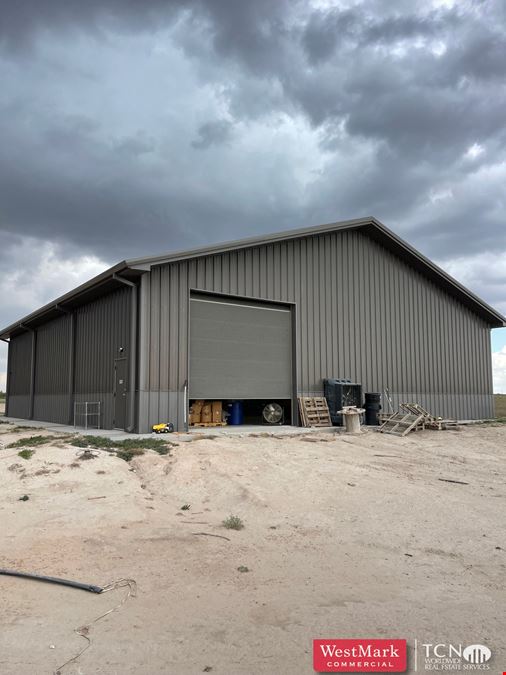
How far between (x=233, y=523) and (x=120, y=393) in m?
9.27

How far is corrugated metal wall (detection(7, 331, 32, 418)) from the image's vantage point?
976 inches

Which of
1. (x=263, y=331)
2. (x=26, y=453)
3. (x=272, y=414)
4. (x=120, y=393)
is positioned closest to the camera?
(x=26, y=453)

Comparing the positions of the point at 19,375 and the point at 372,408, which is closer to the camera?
the point at 372,408

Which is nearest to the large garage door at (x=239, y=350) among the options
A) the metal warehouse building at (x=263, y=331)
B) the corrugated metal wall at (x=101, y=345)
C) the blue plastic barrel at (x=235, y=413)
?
the metal warehouse building at (x=263, y=331)

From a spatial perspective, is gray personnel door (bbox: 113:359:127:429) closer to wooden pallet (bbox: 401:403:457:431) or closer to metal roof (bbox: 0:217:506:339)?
metal roof (bbox: 0:217:506:339)

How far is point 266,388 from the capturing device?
17062 millimetres

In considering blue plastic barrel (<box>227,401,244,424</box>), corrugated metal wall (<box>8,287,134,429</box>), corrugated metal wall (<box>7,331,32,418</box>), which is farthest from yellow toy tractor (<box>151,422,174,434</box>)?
corrugated metal wall (<box>7,331,32,418</box>)

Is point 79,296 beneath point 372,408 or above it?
above

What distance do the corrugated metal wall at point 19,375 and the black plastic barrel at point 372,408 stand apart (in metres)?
15.3

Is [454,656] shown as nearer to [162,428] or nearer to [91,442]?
[91,442]

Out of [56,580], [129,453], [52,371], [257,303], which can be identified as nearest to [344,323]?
[257,303]

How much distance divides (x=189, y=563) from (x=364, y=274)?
16178 millimetres

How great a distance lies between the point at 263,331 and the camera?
17.0m

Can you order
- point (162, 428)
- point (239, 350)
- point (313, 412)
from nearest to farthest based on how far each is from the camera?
point (162, 428) → point (239, 350) → point (313, 412)
